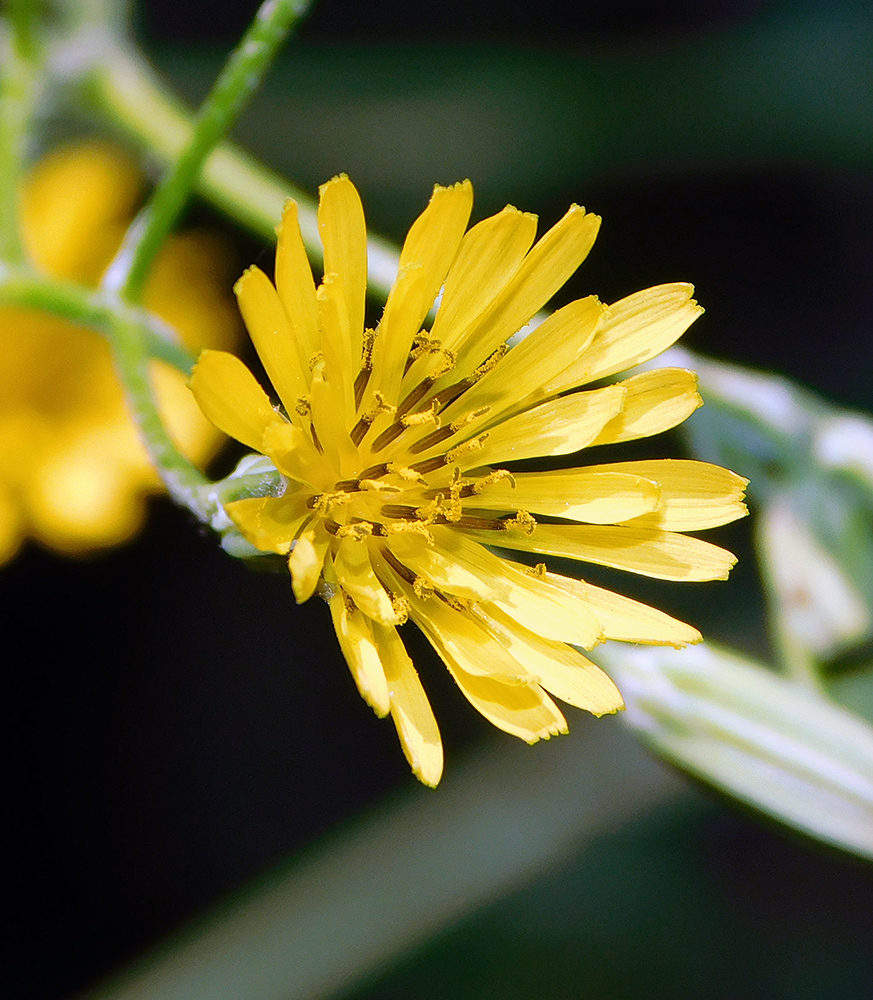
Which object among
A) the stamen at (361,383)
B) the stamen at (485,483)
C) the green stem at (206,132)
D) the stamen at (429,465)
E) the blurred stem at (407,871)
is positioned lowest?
the blurred stem at (407,871)

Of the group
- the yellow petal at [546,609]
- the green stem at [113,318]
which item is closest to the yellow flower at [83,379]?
the green stem at [113,318]

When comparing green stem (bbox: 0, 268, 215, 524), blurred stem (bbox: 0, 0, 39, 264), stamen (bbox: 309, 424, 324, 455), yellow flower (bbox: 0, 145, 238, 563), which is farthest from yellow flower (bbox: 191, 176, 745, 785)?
yellow flower (bbox: 0, 145, 238, 563)

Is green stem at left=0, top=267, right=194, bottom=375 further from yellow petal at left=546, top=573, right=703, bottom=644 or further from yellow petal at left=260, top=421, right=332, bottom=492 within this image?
yellow petal at left=546, top=573, right=703, bottom=644

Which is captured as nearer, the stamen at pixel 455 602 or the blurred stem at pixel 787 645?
the stamen at pixel 455 602

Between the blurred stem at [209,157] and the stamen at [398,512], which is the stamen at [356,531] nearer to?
the stamen at [398,512]

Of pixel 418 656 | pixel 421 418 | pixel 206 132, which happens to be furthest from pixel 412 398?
pixel 418 656

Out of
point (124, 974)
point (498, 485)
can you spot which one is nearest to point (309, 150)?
point (498, 485)

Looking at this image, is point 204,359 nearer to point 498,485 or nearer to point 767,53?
point 498,485
